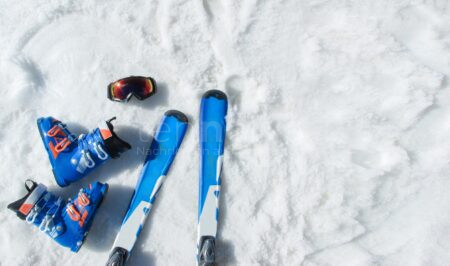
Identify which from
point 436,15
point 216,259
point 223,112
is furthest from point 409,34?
point 216,259

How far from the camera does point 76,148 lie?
204 cm

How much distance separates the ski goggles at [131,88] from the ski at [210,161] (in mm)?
360

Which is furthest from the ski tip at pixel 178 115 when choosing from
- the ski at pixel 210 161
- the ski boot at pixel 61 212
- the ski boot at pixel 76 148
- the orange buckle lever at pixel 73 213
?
the orange buckle lever at pixel 73 213

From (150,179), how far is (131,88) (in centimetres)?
60

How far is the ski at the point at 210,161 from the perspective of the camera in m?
2.04

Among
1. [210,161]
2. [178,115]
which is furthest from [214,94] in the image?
[210,161]

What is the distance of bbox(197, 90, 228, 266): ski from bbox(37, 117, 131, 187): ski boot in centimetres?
49

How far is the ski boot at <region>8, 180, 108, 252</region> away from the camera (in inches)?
75.5

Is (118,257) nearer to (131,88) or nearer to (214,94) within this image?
(131,88)

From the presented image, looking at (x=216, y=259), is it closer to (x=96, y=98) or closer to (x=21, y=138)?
(x=96, y=98)

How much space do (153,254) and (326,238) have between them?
109 centimetres

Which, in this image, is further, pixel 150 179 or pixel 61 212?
pixel 150 179

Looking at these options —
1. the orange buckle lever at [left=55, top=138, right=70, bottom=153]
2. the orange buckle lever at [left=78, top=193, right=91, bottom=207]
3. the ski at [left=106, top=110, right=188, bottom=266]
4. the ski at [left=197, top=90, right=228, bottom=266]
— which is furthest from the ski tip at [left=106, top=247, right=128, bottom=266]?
the orange buckle lever at [left=55, top=138, right=70, bottom=153]

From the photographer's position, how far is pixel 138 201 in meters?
2.07
